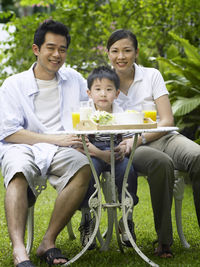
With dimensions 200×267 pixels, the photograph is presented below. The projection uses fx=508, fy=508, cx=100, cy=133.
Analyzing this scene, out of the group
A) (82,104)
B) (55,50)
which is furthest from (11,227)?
(55,50)

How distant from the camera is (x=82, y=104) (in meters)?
3.65

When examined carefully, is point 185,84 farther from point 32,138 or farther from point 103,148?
point 32,138

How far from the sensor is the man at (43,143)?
3520 millimetres

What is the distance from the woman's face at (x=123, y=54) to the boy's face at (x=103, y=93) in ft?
1.27

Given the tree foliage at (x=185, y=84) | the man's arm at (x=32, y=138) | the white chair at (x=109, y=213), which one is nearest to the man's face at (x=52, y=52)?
the man's arm at (x=32, y=138)

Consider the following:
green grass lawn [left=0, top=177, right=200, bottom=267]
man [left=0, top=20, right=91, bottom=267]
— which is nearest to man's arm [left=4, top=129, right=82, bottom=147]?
man [left=0, top=20, right=91, bottom=267]

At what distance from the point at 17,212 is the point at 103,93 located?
1.10 metres

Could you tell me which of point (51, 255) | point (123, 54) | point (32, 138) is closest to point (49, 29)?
point (123, 54)

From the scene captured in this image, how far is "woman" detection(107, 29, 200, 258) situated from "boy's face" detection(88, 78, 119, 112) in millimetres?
280

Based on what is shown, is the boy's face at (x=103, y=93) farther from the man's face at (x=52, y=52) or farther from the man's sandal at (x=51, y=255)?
the man's sandal at (x=51, y=255)

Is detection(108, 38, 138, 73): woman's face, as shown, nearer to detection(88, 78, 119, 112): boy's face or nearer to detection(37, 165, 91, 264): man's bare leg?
detection(88, 78, 119, 112): boy's face

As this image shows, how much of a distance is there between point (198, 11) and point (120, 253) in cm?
510

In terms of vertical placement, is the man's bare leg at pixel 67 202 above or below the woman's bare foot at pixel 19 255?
above

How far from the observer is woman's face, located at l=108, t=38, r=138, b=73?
420 cm
